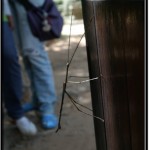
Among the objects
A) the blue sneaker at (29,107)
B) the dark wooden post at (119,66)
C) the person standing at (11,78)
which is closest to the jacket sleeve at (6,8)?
the person standing at (11,78)

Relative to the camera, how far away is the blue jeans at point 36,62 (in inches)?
102

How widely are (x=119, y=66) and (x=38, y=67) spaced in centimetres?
198

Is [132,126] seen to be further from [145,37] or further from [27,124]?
[27,124]

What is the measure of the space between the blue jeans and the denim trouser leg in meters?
0.14

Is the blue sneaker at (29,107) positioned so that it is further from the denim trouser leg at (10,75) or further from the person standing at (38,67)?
the denim trouser leg at (10,75)

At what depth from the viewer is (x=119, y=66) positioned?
732mm

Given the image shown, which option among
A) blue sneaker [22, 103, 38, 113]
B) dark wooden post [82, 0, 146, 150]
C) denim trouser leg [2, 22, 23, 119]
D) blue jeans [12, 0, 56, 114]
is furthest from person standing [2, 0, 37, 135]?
dark wooden post [82, 0, 146, 150]

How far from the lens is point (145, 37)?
565 mm

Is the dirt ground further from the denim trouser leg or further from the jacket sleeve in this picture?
the jacket sleeve

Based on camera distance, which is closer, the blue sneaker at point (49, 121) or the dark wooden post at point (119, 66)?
the dark wooden post at point (119, 66)

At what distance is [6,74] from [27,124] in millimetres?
386

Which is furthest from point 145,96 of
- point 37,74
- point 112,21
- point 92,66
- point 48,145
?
point 37,74

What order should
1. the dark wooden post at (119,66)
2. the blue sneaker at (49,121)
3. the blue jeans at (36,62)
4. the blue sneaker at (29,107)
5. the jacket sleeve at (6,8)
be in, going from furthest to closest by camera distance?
the blue sneaker at (29,107), the blue sneaker at (49,121), the blue jeans at (36,62), the jacket sleeve at (6,8), the dark wooden post at (119,66)

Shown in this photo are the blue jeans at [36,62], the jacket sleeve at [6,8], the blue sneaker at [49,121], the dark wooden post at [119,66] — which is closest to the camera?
the dark wooden post at [119,66]
